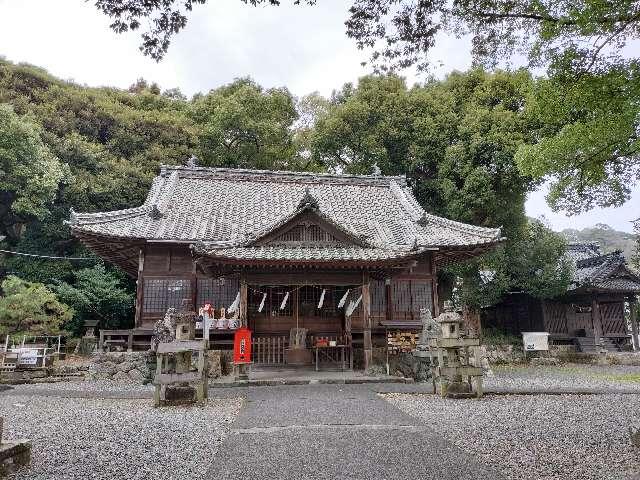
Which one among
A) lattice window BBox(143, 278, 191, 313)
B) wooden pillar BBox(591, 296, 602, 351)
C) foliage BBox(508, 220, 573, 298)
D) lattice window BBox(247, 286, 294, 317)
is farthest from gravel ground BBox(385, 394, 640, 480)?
wooden pillar BBox(591, 296, 602, 351)

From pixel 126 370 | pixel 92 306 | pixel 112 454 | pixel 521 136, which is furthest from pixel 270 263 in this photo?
pixel 521 136

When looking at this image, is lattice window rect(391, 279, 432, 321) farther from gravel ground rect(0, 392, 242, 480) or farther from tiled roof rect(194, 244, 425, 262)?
gravel ground rect(0, 392, 242, 480)

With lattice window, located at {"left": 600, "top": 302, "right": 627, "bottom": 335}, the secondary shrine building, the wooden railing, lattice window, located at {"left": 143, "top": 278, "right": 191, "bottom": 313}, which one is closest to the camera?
the secondary shrine building

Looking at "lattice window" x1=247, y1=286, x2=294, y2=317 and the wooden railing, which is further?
"lattice window" x1=247, y1=286, x2=294, y2=317

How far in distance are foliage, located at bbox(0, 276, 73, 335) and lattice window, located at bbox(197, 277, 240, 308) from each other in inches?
294

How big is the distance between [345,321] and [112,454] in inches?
467

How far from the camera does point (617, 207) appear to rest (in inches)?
366

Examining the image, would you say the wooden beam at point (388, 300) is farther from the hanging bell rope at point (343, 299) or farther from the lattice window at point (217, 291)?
the lattice window at point (217, 291)

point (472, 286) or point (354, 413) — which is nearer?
point (354, 413)

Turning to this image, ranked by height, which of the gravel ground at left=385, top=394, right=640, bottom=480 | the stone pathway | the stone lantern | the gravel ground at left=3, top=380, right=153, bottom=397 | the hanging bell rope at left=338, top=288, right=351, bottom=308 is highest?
the hanging bell rope at left=338, top=288, right=351, bottom=308

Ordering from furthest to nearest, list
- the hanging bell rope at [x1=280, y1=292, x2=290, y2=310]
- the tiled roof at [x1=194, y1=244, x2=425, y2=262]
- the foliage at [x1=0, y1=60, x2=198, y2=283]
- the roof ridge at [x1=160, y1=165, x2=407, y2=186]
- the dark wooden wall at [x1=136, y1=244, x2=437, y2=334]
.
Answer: the foliage at [x1=0, y1=60, x2=198, y2=283] < the roof ridge at [x1=160, y1=165, x2=407, y2=186] < the dark wooden wall at [x1=136, y1=244, x2=437, y2=334] < the hanging bell rope at [x1=280, y1=292, x2=290, y2=310] < the tiled roof at [x1=194, y1=244, x2=425, y2=262]

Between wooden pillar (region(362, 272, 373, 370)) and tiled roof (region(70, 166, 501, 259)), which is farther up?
tiled roof (region(70, 166, 501, 259))

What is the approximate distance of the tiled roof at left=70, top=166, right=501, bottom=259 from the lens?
16.5 metres

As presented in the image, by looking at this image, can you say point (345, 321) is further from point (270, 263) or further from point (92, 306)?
point (92, 306)
